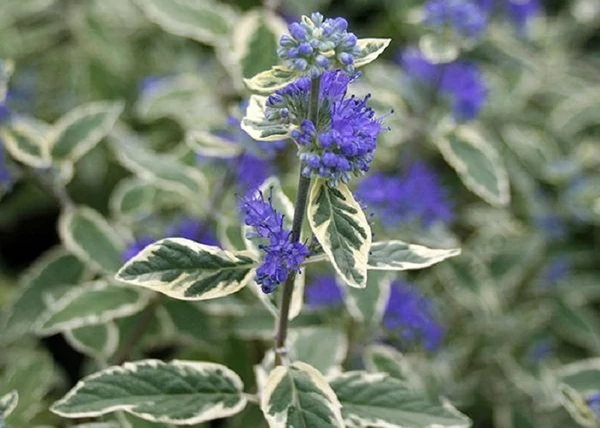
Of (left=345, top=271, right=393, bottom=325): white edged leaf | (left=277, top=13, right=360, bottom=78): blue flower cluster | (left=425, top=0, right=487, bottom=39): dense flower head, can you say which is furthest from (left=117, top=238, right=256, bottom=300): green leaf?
(left=425, top=0, right=487, bottom=39): dense flower head

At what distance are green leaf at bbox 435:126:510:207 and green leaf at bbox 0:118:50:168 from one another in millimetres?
761

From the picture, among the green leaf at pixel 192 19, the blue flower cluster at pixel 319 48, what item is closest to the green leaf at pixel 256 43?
the green leaf at pixel 192 19

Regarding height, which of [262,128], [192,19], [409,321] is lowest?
[409,321]

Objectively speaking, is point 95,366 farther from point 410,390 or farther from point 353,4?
point 353,4

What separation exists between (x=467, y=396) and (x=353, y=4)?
55.7 inches

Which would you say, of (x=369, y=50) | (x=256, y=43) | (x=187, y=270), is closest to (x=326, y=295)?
(x=256, y=43)

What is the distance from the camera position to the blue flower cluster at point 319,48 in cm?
87

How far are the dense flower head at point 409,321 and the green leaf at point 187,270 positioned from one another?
1.88 ft

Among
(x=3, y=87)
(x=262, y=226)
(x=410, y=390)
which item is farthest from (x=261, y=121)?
(x=3, y=87)

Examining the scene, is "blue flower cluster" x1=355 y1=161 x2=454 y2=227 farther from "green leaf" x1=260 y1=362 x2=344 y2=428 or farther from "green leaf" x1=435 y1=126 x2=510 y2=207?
"green leaf" x1=260 y1=362 x2=344 y2=428

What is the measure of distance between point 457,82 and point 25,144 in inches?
33.3

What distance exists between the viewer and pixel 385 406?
1.14m

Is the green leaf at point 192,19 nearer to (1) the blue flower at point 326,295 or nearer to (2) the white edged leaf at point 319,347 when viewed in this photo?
(1) the blue flower at point 326,295

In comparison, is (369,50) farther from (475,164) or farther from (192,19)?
(192,19)
